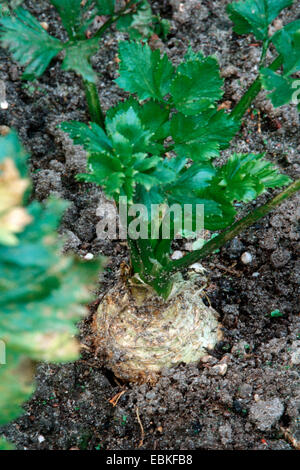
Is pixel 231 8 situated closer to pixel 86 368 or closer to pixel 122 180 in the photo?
pixel 122 180

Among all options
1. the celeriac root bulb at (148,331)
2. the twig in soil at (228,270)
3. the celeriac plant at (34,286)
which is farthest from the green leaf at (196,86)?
the twig in soil at (228,270)

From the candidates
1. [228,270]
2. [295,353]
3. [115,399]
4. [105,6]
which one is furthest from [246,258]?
[105,6]

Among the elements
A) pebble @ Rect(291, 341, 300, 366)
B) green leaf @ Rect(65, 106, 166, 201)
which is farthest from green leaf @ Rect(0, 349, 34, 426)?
pebble @ Rect(291, 341, 300, 366)

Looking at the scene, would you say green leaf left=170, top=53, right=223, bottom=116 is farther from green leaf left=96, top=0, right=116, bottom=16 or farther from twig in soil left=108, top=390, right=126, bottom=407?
twig in soil left=108, top=390, right=126, bottom=407

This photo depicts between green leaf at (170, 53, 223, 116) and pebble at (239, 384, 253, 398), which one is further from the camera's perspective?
pebble at (239, 384, 253, 398)

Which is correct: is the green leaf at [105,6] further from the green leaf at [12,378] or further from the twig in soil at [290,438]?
the twig in soil at [290,438]
